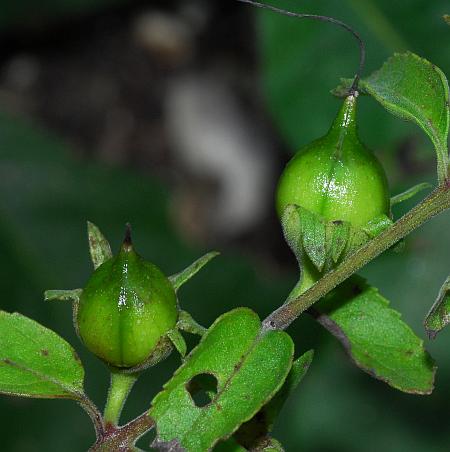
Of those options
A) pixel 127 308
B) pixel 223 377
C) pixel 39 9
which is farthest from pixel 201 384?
pixel 39 9

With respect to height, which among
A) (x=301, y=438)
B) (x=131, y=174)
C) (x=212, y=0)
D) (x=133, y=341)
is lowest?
(x=301, y=438)

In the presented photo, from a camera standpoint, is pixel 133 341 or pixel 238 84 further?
pixel 238 84

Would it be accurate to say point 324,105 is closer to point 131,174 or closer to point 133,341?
point 131,174

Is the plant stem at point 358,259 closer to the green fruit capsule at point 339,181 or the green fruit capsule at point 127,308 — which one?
the green fruit capsule at point 339,181

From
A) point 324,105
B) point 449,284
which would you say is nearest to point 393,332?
point 449,284

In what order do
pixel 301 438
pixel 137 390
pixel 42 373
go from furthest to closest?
pixel 301 438 < pixel 137 390 < pixel 42 373

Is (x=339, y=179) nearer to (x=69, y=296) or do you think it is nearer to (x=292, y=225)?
(x=292, y=225)
